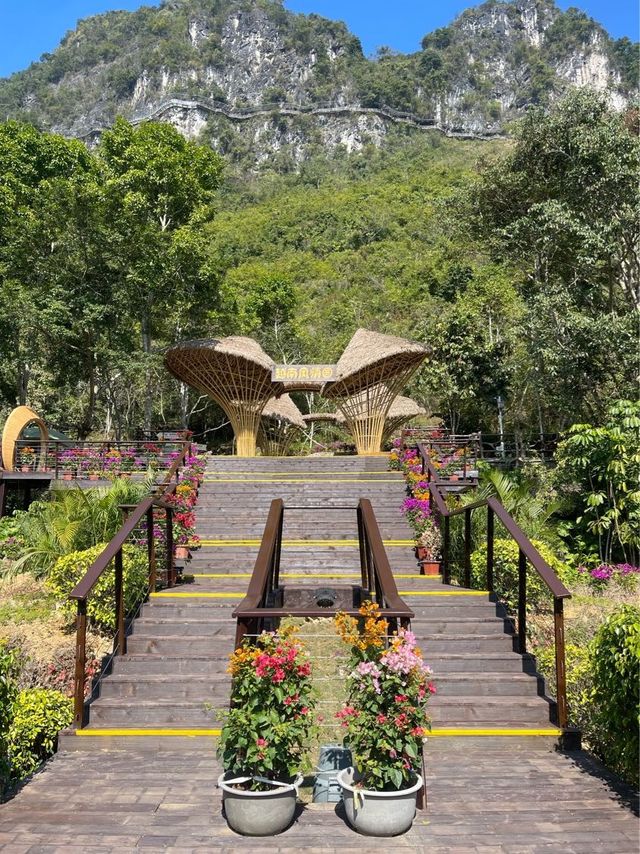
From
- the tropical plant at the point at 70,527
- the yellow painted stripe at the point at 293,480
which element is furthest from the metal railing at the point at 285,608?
the yellow painted stripe at the point at 293,480

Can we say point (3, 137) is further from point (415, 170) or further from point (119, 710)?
point (415, 170)

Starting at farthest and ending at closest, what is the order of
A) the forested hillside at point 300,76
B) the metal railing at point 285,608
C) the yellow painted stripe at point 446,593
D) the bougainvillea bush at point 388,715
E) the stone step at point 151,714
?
the forested hillside at point 300,76, the yellow painted stripe at point 446,593, the stone step at point 151,714, the metal railing at point 285,608, the bougainvillea bush at point 388,715

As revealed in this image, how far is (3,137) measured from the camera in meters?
21.2

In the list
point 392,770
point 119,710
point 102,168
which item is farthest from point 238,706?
point 102,168

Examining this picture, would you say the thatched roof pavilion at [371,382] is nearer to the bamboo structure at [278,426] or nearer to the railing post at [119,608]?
the bamboo structure at [278,426]

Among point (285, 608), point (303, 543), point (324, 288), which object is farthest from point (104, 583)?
point (324, 288)

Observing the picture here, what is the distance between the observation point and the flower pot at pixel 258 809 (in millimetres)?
3180

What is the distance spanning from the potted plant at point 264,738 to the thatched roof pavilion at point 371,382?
12843 mm

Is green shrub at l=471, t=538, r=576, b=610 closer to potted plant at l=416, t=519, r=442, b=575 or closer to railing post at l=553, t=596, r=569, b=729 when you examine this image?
potted plant at l=416, t=519, r=442, b=575

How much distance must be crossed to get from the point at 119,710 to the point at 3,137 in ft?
71.8

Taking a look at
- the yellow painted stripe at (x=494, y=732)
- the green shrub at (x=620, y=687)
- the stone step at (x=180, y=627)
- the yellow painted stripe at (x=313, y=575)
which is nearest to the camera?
the green shrub at (x=620, y=687)

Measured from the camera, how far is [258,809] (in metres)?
3.18

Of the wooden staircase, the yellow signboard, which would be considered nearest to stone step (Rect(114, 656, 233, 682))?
the wooden staircase

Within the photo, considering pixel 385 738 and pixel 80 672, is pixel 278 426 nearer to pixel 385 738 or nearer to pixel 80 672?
pixel 80 672
